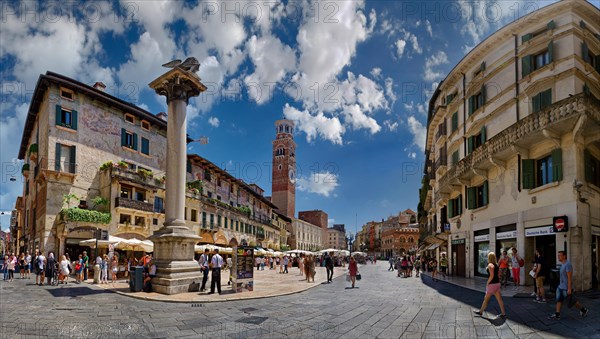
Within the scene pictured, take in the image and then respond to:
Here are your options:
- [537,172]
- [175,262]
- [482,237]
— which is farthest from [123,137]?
[537,172]

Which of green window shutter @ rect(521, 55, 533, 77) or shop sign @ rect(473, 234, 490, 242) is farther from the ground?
green window shutter @ rect(521, 55, 533, 77)

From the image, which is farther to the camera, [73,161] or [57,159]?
[73,161]

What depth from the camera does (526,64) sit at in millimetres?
18828

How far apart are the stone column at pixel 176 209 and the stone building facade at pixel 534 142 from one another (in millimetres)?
14477

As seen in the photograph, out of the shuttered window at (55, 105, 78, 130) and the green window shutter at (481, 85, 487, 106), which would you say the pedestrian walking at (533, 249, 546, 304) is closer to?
the green window shutter at (481, 85, 487, 106)

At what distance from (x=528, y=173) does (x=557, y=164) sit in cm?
192

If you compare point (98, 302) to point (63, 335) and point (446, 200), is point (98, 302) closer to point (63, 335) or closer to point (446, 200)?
point (63, 335)

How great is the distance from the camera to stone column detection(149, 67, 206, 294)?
14.3m

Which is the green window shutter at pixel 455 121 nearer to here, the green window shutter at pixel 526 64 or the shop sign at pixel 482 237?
the green window shutter at pixel 526 64

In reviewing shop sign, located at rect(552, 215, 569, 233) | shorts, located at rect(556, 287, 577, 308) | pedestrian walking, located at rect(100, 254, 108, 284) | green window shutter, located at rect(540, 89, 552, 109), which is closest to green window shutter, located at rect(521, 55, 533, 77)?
green window shutter, located at rect(540, 89, 552, 109)

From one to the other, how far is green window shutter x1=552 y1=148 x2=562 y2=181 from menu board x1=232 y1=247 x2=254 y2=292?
1287 cm

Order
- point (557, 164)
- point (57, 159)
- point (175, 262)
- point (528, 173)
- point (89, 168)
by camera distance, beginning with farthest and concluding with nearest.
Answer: point (89, 168), point (57, 159), point (528, 173), point (557, 164), point (175, 262)

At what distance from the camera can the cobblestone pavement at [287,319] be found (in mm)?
7883

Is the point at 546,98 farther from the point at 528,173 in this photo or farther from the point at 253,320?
the point at 253,320
